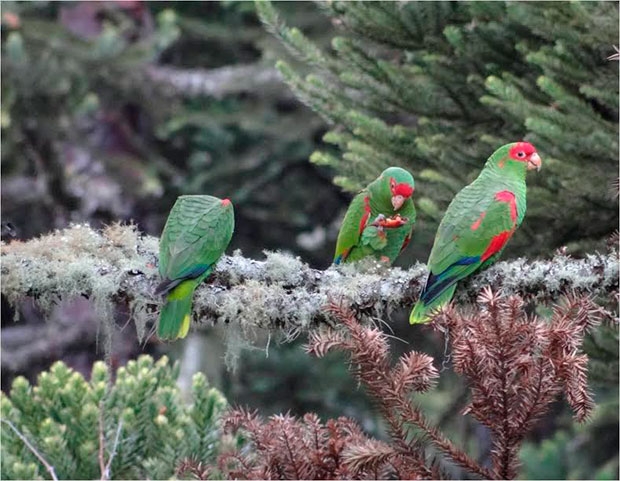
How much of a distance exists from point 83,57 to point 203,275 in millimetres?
5756

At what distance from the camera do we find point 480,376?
11.7 feet

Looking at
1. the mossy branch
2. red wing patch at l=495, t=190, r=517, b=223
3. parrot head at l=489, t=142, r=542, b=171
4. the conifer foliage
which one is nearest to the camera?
the mossy branch

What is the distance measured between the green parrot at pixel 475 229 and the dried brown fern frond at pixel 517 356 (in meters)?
0.32

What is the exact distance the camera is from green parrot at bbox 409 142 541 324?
3.96m

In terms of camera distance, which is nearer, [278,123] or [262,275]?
[262,275]

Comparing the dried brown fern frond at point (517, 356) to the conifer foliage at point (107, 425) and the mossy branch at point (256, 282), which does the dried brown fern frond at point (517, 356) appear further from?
the conifer foliage at point (107, 425)

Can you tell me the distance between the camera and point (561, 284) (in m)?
3.80

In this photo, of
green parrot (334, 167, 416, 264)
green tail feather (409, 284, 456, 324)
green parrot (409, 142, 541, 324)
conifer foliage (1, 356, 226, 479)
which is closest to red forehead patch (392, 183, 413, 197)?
green parrot (334, 167, 416, 264)

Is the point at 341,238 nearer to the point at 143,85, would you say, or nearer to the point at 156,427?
the point at 156,427

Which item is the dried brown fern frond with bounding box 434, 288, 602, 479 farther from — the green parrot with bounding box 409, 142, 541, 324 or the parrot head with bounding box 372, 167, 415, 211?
the parrot head with bounding box 372, 167, 415, 211

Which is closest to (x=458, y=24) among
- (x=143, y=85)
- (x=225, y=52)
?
(x=143, y=85)

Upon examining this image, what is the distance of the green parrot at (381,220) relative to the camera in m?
4.79

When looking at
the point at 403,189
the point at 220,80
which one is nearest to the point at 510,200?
the point at 403,189

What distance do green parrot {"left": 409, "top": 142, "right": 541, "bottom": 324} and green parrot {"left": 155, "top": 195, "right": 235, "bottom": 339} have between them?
2.99ft
